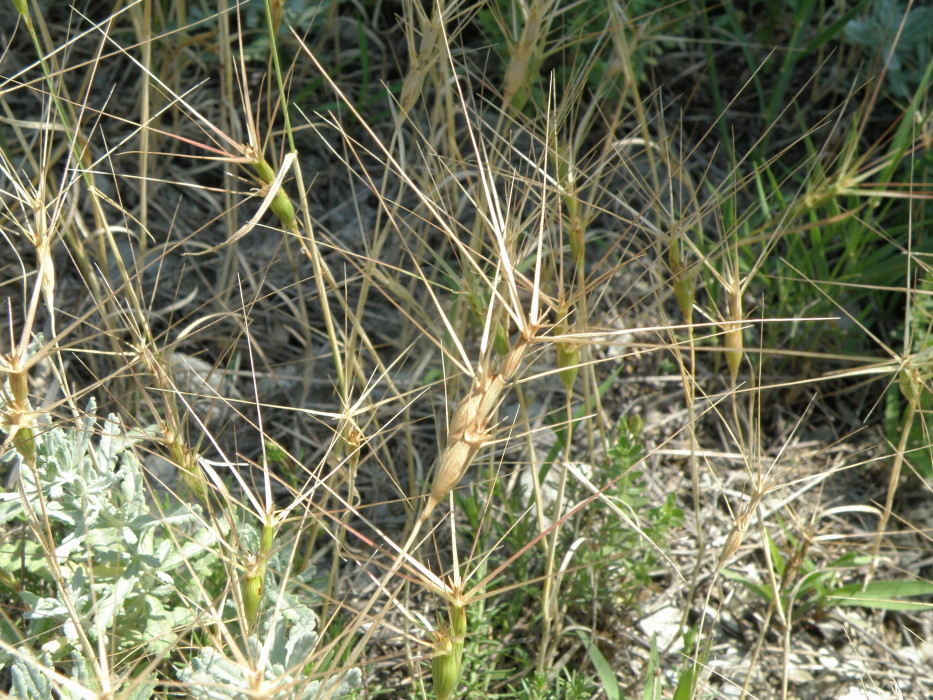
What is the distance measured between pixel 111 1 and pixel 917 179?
61.9 inches

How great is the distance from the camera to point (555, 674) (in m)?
1.24

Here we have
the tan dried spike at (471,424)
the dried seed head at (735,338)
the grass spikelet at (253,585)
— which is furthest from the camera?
the dried seed head at (735,338)

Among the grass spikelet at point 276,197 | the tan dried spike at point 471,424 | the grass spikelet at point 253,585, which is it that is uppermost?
the grass spikelet at point 276,197

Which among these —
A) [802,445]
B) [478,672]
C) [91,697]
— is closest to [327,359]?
[478,672]

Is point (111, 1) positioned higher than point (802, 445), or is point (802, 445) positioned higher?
point (111, 1)

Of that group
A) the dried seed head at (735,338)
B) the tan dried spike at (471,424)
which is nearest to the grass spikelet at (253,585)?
the tan dried spike at (471,424)

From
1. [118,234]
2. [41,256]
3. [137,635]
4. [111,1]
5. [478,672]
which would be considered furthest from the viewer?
[111,1]

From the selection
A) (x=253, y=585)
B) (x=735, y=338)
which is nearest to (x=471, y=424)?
(x=253, y=585)

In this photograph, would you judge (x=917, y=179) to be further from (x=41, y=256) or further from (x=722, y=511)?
(x=41, y=256)

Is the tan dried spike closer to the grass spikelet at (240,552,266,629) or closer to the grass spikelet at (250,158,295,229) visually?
the grass spikelet at (240,552,266,629)

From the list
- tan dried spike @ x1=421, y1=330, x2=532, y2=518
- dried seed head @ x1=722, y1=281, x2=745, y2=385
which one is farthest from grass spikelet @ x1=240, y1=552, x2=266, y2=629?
dried seed head @ x1=722, y1=281, x2=745, y2=385

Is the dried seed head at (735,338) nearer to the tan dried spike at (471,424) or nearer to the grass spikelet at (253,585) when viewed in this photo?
the tan dried spike at (471,424)

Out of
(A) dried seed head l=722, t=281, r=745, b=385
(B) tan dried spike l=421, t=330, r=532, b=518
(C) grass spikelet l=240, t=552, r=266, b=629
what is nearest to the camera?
(B) tan dried spike l=421, t=330, r=532, b=518

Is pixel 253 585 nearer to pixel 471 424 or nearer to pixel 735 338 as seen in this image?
pixel 471 424
